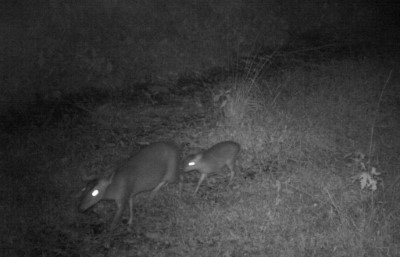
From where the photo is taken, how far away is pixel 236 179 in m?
6.42

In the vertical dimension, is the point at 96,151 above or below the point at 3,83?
below

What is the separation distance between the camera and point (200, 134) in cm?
743

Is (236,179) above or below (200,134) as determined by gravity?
below

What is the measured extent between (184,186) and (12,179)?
2.17 m

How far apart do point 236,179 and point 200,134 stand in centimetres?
127

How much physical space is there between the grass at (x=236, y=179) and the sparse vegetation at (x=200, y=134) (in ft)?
0.07

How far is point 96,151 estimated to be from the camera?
6.78 metres

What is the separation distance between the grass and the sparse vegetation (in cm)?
2

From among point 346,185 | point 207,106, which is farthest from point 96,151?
point 346,185

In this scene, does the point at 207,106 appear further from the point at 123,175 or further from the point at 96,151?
the point at 123,175

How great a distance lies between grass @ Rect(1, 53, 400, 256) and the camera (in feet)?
17.0

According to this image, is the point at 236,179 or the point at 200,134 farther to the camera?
the point at 200,134

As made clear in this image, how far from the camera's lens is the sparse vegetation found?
207 inches

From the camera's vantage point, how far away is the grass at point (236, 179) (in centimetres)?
517
